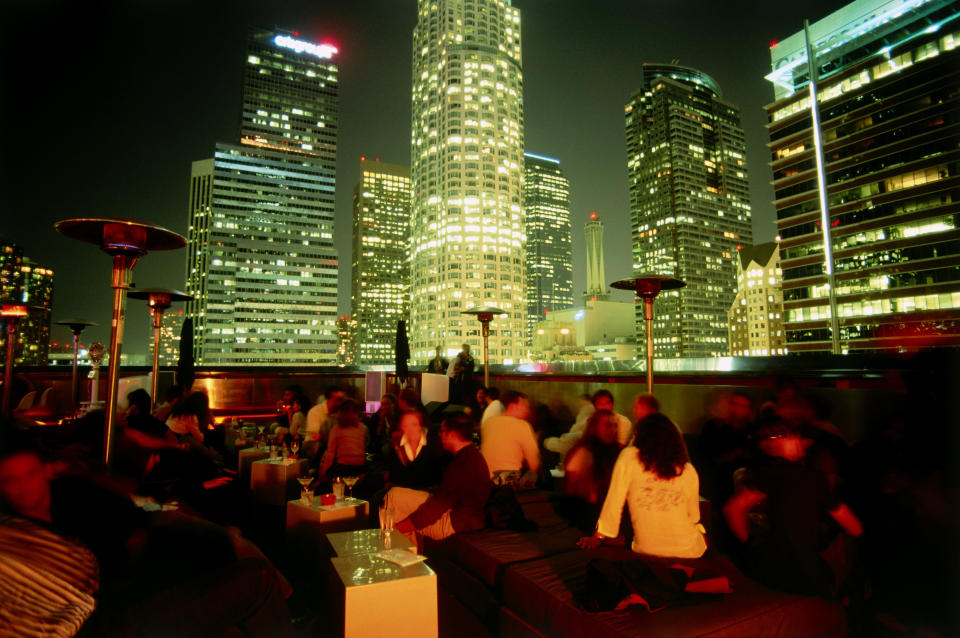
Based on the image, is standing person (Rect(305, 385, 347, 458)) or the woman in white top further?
standing person (Rect(305, 385, 347, 458))

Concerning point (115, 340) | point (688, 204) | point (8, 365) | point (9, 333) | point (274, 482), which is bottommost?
point (274, 482)

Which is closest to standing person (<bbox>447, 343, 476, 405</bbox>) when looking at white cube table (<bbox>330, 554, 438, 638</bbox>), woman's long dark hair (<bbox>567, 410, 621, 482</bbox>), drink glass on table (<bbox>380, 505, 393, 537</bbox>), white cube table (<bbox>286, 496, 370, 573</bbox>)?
white cube table (<bbox>286, 496, 370, 573</bbox>)

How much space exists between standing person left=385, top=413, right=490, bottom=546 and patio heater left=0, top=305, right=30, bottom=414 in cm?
875

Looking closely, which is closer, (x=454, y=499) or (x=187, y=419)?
(x=454, y=499)

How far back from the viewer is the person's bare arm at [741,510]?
3012 mm

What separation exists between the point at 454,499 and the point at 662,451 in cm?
182

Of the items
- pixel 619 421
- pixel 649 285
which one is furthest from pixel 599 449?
pixel 649 285

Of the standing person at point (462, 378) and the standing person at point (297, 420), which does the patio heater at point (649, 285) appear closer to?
the standing person at point (462, 378)

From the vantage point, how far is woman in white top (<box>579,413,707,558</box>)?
288 centimetres

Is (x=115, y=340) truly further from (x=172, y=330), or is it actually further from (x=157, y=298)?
(x=172, y=330)

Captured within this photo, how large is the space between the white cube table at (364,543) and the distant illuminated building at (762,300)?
370 ft

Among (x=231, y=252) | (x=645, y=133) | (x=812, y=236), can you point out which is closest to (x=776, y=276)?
(x=812, y=236)

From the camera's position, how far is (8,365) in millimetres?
8070

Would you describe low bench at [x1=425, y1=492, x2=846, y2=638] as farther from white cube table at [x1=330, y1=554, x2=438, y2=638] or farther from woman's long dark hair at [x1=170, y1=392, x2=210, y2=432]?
woman's long dark hair at [x1=170, y1=392, x2=210, y2=432]
